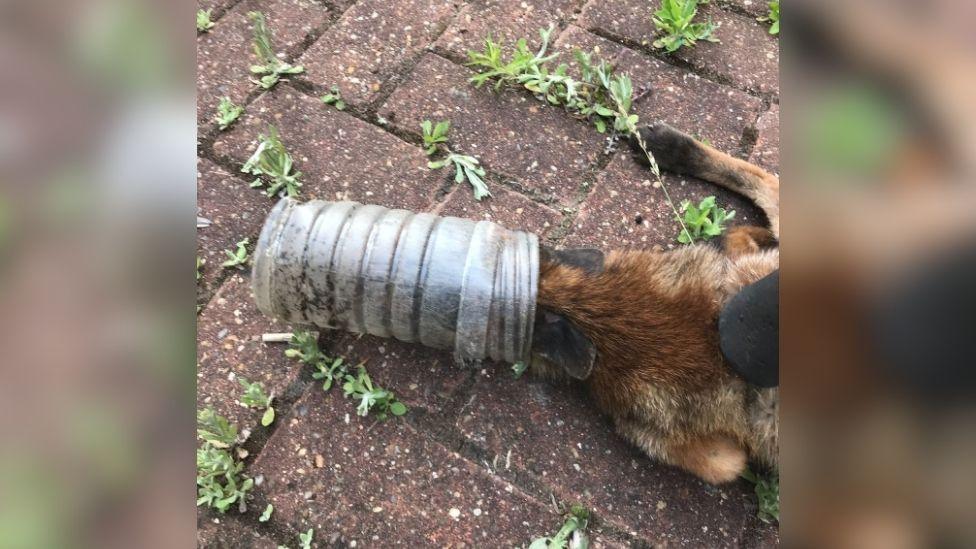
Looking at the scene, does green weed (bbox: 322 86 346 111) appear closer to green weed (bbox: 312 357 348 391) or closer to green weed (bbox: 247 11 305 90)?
green weed (bbox: 247 11 305 90)

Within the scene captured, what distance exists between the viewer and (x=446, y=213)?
9.00 ft

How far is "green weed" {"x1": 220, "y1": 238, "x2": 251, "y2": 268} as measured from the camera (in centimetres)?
258

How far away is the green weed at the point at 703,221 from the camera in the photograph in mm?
2777

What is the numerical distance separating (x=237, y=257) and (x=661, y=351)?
59.6 inches

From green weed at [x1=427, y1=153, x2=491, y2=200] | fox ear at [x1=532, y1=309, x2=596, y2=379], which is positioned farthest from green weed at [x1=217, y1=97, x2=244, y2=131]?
fox ear at [x1=532, y1=309, x2=596, y2=379]

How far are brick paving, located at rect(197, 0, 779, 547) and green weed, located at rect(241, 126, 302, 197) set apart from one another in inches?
1.9

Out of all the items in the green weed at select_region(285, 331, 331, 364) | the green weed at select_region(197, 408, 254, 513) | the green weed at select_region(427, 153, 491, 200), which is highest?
the green weed at select_region(427, 153, 491, 200)

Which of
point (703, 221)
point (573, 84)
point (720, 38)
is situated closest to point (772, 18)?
point (720, 38)

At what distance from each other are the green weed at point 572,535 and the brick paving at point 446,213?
0.04 meters

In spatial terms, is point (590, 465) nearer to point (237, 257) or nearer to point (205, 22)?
point (237, 257)
